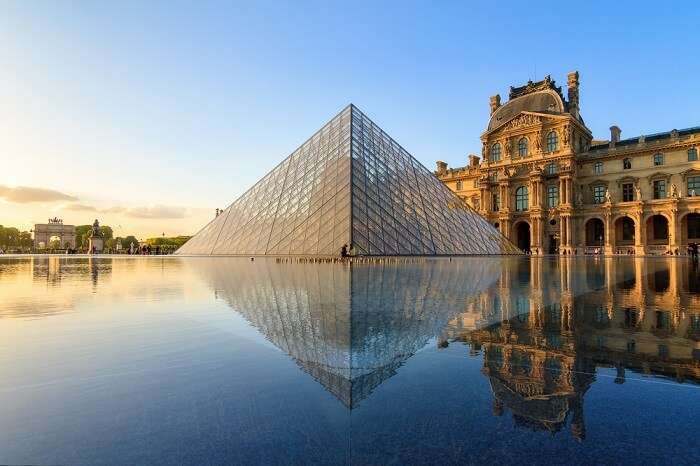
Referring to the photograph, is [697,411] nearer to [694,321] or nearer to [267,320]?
[694,321]

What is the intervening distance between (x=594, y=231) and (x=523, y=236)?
7728 mm

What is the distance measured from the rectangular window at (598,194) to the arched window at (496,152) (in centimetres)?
1125

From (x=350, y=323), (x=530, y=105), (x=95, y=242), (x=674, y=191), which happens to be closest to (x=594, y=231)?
(x=674, y=191)

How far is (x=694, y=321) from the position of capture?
449 centimetres

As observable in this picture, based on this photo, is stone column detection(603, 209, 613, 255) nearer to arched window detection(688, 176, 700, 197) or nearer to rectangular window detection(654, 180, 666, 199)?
rectangular window detection(654, 180, 666, 199)

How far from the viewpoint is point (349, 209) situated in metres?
22.0

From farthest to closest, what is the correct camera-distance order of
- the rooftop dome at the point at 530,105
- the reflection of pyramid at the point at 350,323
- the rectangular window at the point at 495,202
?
1. the rectangular window at the point at 495,202
2. the rooftop dome at the point at 530,105
3. the reflection of pyramid at the point at 350,323

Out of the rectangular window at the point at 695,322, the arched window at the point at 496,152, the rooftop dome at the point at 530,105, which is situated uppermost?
the rooftop dome at the point at 530,105

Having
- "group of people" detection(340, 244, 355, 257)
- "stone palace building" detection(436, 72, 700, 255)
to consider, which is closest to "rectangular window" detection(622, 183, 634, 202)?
"stone palace building" detection(436, 72, 700, 255)

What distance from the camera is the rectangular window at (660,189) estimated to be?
41906mm

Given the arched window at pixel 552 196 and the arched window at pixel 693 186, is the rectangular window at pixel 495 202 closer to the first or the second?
the arched window at pixel 552 196

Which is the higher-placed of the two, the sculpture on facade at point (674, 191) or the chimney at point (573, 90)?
the chimney at point (573, 90)

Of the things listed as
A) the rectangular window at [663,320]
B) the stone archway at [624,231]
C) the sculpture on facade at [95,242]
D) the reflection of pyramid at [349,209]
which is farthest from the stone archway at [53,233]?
the rectangular window at [663,320]

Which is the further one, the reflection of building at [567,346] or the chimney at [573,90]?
the chimney at [573,90]
